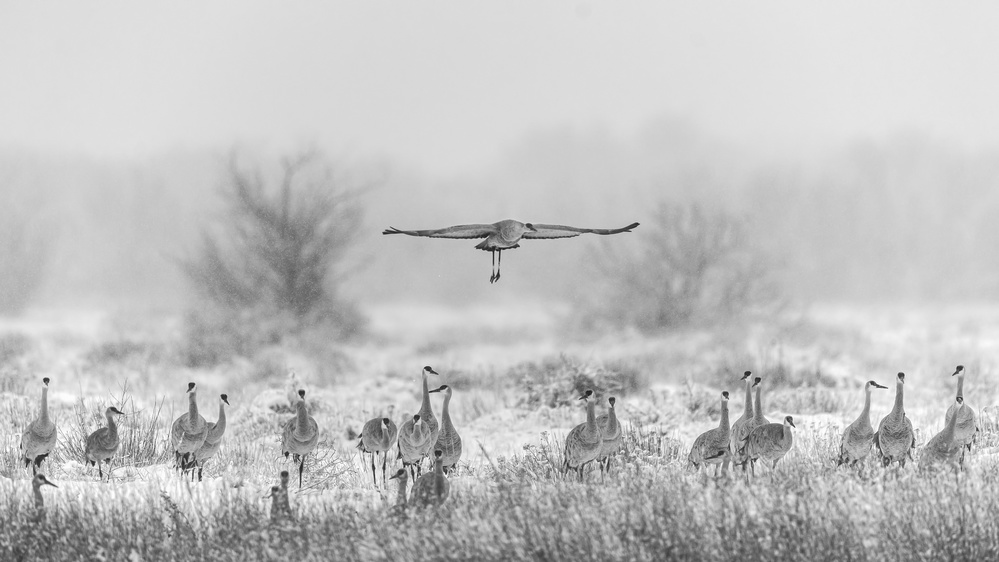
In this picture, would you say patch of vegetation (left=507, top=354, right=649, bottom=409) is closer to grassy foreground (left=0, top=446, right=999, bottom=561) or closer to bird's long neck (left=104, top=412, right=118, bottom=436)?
bird's long neck (left=104, top=412, right=118, bottom=436)

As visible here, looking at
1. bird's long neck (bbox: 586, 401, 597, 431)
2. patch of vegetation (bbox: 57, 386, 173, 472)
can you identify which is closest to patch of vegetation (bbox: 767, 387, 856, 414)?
bird's long neck (bbox: 586, 401, 597, 431)

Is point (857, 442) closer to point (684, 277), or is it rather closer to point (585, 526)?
point (585, 526)

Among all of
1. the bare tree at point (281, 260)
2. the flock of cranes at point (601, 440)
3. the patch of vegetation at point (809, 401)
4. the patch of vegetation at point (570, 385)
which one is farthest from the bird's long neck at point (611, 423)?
the bare tree at point (281, 260)

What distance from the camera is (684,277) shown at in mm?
26156

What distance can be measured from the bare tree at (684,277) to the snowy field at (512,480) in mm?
7278

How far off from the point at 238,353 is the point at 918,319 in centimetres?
2509

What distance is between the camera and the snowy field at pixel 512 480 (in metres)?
5.20

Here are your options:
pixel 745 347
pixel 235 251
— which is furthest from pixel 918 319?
pixel 235 251

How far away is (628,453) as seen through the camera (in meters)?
8.20

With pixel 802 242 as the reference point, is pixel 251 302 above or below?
below

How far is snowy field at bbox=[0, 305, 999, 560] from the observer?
5.20 meters

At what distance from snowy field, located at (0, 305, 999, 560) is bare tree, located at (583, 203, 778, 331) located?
7.28 metres

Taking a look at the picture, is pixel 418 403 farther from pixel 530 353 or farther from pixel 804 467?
pixel 530 353

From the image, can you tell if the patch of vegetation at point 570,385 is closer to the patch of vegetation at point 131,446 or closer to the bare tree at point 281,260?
the patch of vegetation at point 131,446
